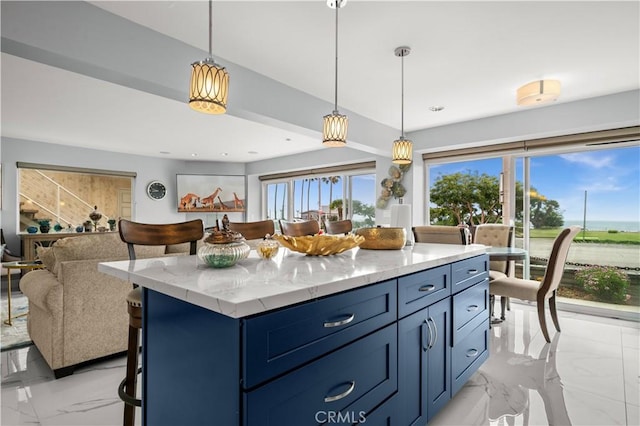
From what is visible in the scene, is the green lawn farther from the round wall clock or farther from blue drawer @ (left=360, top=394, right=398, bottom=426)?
the round wall clock

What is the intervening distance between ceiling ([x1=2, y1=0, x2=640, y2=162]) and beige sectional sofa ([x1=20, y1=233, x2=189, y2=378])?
5.11 ft

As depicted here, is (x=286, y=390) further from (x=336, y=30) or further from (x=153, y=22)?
(x=153, y=22)

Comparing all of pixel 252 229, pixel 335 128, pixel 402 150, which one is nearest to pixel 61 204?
pixel 252 229

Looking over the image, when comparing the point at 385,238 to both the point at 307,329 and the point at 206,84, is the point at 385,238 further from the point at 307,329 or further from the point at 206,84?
the point at 206,84

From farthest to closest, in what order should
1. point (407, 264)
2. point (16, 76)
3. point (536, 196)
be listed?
point (536, 196) → point (16, 76) → point (407, 264)

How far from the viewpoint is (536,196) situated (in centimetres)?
424

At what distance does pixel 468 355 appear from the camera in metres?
1.94

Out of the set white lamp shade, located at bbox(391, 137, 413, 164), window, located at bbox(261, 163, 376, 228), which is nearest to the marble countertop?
white lamp shade, located at bbox(391, 137, 413, 164)

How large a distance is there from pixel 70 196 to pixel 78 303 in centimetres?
667

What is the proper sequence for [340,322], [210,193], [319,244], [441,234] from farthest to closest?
[210,193] < [441,234] < [319,244] < [340,322]

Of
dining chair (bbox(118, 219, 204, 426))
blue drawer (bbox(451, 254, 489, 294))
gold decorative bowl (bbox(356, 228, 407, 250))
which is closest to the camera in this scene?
dining chair (bbox(118, 219, 204, 426))

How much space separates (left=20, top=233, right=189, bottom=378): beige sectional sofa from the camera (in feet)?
7.37

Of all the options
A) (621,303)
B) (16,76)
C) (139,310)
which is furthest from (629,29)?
(16,76)

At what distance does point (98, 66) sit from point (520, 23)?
8.77 feet
